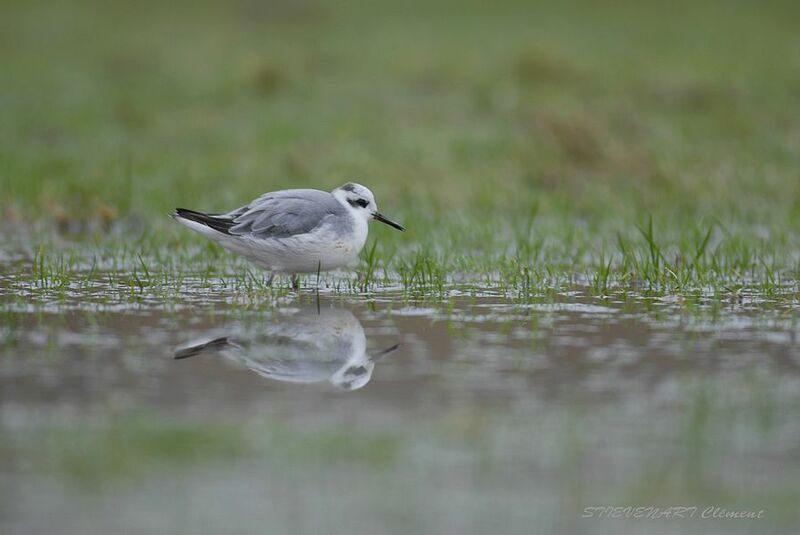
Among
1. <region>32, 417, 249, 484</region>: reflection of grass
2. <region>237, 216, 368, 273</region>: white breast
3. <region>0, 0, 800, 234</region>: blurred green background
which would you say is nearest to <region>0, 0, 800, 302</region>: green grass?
<region>0, 0, 800, 234</region>: blurred green background

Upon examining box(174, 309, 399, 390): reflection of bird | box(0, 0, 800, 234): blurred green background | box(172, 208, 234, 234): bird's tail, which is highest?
box(0, 0, 800, 234): blurred green background

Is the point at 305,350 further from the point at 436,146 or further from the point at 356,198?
the point at 436,146

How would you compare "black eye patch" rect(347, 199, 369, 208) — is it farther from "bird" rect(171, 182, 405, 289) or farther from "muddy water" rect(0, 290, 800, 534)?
"muddy water" rect(0, 290, 800, 534)

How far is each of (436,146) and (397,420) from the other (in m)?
10.3

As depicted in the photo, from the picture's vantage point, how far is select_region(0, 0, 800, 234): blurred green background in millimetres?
13234

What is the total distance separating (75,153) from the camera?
15.4 m

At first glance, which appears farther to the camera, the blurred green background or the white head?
the blurred green background

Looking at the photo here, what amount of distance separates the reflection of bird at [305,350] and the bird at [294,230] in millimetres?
921

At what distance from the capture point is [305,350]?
6949mm

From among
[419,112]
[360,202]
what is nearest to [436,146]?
[419,112]

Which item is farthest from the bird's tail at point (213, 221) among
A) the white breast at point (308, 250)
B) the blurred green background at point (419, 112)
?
the blurred green background at point (419, 112)

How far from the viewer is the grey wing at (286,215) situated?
884 cm

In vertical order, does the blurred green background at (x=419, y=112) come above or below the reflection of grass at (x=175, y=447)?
above

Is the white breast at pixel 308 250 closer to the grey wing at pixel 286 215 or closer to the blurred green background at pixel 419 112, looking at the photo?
the grey wing at pixel 286 215
